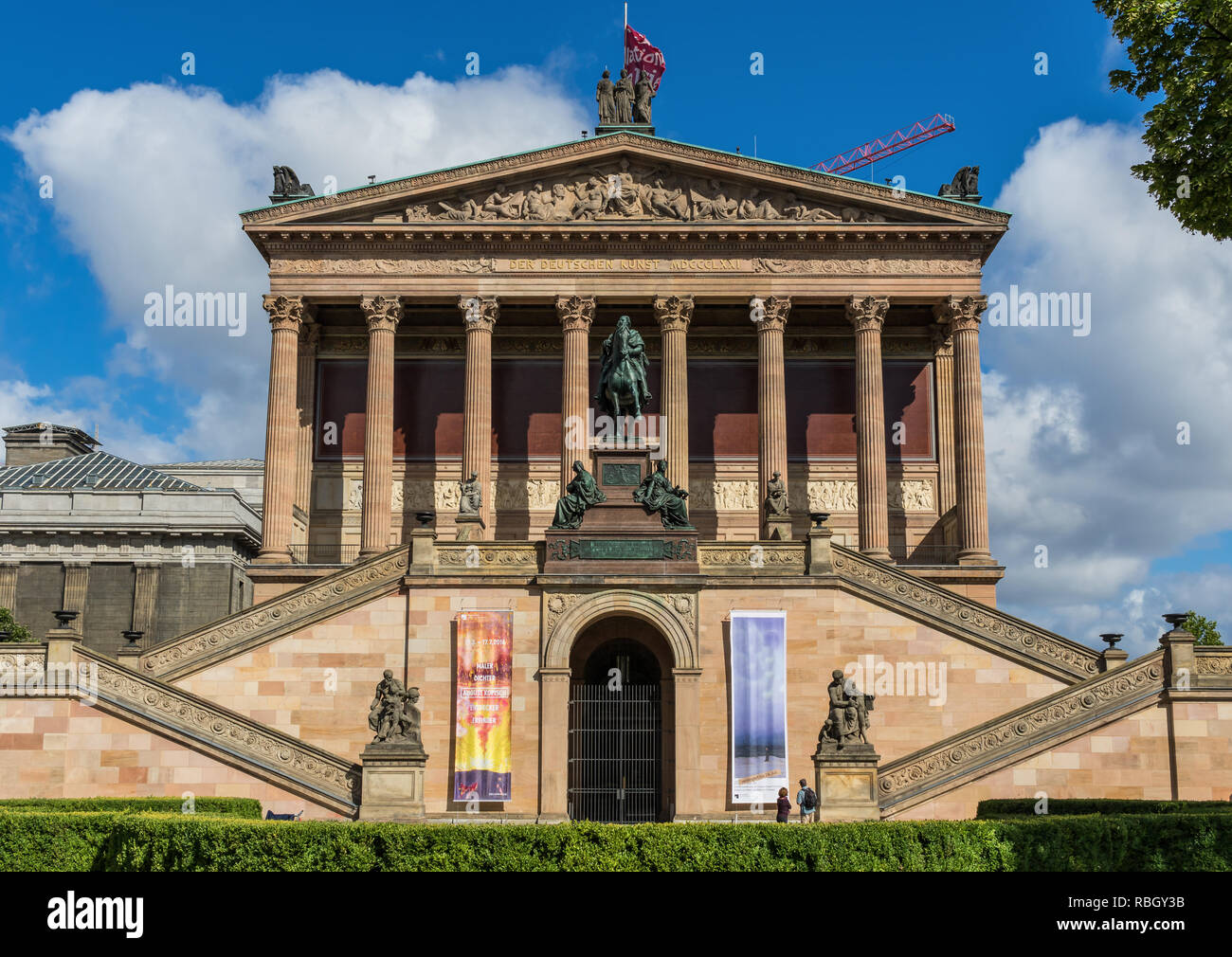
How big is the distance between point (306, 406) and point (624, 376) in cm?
2216

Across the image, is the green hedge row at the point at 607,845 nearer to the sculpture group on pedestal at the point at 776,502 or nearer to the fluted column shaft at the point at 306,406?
the sculpture group on pedestal at the point at 776,502

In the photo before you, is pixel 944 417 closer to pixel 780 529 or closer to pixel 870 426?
pixel 870 426

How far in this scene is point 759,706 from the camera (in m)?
35.6

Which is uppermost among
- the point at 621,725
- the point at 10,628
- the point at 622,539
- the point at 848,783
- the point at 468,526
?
the point at 468,526

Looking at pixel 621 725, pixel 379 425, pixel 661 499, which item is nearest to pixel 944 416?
pixel 661 499

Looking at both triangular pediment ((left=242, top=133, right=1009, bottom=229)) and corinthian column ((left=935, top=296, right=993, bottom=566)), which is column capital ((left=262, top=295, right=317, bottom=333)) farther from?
corinthian column ((left=935, top=296, right=993, bottom=566))

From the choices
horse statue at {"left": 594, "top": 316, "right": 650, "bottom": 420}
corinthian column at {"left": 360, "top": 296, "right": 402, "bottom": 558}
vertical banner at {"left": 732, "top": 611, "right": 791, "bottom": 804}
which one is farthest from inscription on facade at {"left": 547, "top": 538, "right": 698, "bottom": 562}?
corinthian column at {"left": 360, "top": 296, "right": 402, "bottom": 558}

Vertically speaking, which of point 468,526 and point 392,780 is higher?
point 468,526

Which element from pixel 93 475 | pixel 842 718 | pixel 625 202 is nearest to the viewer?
pixel 842 718

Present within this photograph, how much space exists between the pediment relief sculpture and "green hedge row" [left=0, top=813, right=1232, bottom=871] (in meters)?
34.4

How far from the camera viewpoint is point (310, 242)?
53406mm

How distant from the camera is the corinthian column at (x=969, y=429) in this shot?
50.3m

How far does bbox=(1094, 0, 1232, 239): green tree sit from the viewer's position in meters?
24.2

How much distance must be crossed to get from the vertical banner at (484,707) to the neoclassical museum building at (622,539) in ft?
0.26
